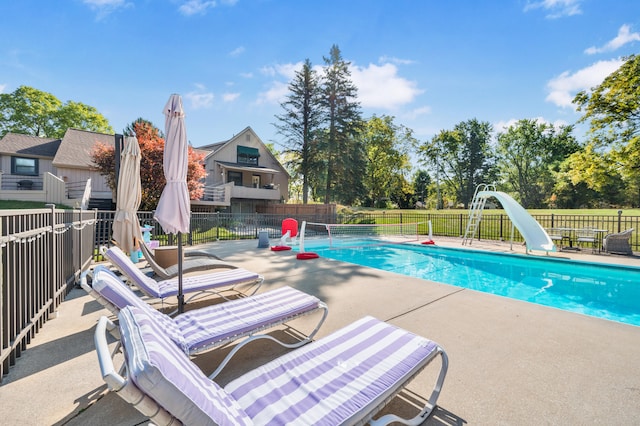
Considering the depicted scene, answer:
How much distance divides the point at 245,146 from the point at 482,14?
75.6 feet

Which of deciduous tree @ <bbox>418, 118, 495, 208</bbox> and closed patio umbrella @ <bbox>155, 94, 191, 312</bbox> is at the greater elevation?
deciduous tree @ <bbox>418, 118, 495, 208</bbox>

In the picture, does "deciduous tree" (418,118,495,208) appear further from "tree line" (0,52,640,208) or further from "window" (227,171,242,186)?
"window" (227,171,242,186)

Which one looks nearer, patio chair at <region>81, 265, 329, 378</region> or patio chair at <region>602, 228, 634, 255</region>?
patio chair at <region>81, 265, 329, 378</region>

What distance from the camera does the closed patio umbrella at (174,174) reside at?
397 centimetres

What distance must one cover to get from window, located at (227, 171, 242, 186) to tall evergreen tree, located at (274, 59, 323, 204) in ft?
17.9

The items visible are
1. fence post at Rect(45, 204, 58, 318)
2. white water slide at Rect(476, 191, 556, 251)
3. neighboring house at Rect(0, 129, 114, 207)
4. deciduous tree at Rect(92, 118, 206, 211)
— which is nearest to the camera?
fence post at Rect(45, 204, 58, 318)

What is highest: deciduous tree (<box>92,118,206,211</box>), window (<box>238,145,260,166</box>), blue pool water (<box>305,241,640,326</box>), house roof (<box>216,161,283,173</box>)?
window (<box>238,145,260,166</box>)

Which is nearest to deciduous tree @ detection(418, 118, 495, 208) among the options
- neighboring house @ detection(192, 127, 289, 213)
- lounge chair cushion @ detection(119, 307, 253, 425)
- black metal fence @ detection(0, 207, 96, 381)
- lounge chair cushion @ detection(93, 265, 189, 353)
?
neighboring house @ detection(192, 127, 289, 213)

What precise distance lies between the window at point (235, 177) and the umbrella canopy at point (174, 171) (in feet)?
78.8

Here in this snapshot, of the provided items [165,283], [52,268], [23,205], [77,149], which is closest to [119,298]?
[165,283]

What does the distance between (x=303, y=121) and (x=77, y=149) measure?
18928 millimetres

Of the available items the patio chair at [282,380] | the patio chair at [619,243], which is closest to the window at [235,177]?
the patio chair at [619,243]

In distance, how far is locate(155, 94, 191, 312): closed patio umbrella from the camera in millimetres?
3971

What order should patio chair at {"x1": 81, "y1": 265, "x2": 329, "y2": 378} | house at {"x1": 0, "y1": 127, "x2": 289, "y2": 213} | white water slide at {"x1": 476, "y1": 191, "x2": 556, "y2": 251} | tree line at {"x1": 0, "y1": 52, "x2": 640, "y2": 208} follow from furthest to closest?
house at {"x1": 0, "y1": 127, "x2": 289, "y2": 213} < tree line at {"x1": 0, "y1": 52, "x2": 640, "y2": 208} < white water slide at {"x1": 476, "y1": 191, "x2": 556, "y2": 251} < patio chair at {"x1": 81, "y1": 265, "x2": 329, "y2": 378}
